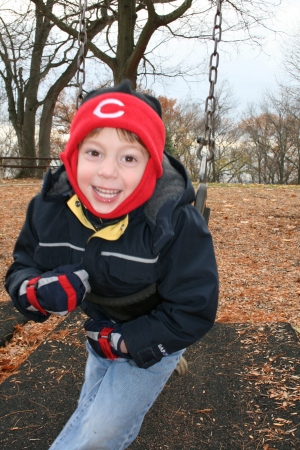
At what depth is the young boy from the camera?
154 centimetres

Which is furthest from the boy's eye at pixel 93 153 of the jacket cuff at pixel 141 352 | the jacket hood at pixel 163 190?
the jacket cuff at pixel 141 352

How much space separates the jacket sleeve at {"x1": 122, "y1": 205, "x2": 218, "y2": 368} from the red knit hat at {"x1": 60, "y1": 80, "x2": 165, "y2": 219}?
0.19 meters

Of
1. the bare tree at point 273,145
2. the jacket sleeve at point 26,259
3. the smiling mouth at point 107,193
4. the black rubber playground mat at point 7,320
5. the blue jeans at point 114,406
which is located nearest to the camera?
the blue jeans at point 114,406

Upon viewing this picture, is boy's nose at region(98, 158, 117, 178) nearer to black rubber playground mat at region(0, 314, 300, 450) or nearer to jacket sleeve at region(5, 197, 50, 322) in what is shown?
jacket sleeve at region(5, 197, 50, 322)

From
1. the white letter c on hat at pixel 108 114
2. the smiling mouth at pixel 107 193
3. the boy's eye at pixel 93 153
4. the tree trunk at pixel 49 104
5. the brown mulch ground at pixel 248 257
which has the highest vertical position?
the tree trunk at pixel 49 104

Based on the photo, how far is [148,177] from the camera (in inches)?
64.1

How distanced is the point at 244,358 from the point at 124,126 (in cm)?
158

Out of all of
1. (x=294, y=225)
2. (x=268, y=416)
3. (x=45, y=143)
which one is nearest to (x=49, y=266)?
(x=268, y=416)

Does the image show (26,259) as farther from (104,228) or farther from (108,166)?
(108,166)

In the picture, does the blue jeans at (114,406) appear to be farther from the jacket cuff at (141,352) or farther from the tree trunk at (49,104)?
the tree trunk at (49,104)

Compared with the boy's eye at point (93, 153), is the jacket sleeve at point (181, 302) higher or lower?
lower

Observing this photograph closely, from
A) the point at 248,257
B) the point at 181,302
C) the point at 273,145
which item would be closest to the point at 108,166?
the point at 181,302

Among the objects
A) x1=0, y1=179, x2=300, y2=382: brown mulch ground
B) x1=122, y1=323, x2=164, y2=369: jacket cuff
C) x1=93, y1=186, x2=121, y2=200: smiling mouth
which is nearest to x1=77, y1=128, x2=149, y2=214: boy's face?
x1=93, y1=186, x2=121, y2=200: smiling mouth

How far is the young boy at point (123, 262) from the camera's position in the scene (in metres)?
1.54
